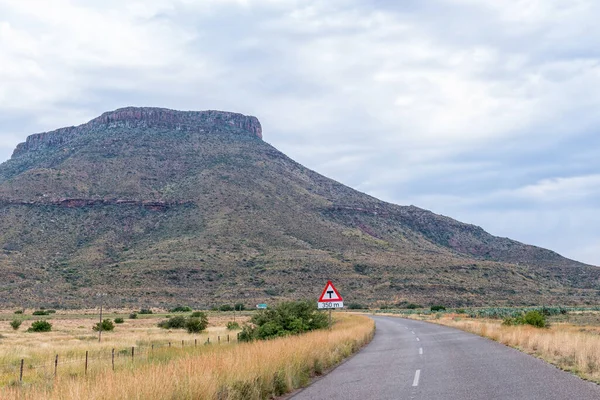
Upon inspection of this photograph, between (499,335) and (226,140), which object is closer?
(499,335)

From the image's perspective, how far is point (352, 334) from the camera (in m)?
23.1

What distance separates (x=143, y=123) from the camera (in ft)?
417

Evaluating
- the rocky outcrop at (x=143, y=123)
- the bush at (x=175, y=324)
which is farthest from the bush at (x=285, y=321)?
the rocky outcrop at (x=143, y=123)

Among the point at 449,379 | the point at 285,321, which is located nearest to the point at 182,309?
the point at 285,321

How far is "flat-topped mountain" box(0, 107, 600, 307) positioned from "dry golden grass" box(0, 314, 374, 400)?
5207 centimetres

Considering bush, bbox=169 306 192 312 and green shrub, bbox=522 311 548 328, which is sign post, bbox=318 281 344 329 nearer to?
green shrub, bbox=522 311 548 328

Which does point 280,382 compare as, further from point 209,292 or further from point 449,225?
point 449,225

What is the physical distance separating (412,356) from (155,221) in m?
76.2

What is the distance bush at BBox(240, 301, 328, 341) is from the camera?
25.0 m

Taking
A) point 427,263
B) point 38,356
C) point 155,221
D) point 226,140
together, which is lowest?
point 38,356

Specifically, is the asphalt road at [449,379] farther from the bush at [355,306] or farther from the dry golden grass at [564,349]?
the bush at [355,306]

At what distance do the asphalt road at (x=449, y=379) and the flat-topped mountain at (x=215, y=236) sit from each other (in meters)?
49.7

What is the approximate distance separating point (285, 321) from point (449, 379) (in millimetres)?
14482

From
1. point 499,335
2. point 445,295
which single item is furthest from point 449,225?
point 499,335
